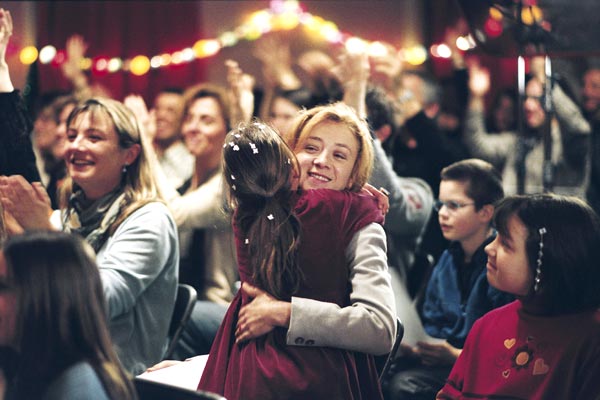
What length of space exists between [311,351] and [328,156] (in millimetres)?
498

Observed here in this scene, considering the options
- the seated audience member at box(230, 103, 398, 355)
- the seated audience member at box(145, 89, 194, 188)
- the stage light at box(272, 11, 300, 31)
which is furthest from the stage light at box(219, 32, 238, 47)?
the seated audience member at box(230, 103, 398, 355)

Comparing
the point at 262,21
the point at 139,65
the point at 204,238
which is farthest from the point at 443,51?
the point at 204,238

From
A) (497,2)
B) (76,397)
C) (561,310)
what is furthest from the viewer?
(497,2)

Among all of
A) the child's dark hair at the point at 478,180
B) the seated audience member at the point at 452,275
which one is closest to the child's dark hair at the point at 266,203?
the seated audience member at the point at 452,275

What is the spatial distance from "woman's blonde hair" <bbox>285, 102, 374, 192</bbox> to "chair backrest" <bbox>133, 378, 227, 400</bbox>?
2.71ft

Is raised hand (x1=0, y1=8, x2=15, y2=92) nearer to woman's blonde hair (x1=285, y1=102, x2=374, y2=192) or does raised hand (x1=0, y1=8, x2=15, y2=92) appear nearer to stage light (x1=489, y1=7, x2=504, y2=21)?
woman's blonde hair (x1=285, y1=102, x2=374, y2=192)

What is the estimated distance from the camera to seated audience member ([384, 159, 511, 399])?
277cm

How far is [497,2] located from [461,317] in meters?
1.14

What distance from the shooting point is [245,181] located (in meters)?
1.91

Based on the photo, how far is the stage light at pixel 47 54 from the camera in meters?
6.46

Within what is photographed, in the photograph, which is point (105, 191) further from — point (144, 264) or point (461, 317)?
point (461, 317)

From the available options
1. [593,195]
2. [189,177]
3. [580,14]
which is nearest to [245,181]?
[580,14]

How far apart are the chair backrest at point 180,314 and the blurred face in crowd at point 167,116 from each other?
6.88 ft

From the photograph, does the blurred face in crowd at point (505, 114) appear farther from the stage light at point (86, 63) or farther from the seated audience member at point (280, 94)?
the stage light at point (86, 63)
